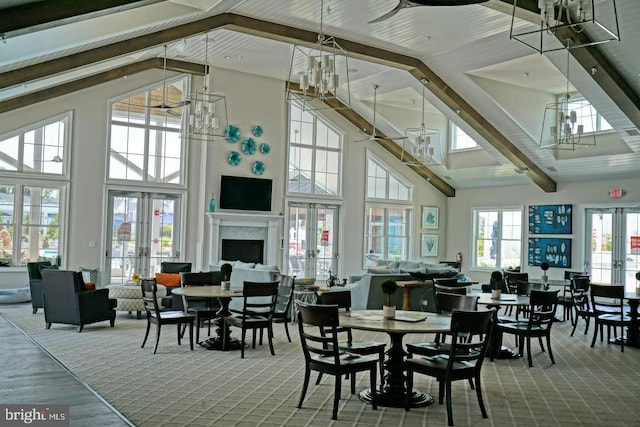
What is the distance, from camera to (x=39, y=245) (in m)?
11.0

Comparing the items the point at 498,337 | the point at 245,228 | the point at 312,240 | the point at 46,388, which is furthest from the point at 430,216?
the point at 46,388

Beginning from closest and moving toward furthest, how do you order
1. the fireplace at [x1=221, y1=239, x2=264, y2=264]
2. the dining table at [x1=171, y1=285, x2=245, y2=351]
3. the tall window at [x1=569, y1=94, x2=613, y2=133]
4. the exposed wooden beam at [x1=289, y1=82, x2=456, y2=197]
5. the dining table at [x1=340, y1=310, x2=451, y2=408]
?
the dining table at [x1=340, y1=310, x2=451, y2=408] → the dining table at [x1=171, y1=285, x2=245, y2=351] → the tall window at [x1=569, y1=94, x2=613, y2=133] → the fireplace at [x1=221, y1=239, x2=264, y2=264] → the exposed wooden beam at [x1=289, y1=82, x2=456, y2=197]

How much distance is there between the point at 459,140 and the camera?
14.7 metres

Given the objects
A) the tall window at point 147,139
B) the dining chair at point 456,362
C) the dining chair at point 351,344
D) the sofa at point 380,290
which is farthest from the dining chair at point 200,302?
the tall window at point 147,139

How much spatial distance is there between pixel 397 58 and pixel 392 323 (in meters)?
7.03

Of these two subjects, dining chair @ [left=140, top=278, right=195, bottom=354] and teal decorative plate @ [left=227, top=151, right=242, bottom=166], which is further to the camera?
teal decorative plate @ [left=227, top=151, right=242, bottom=166]

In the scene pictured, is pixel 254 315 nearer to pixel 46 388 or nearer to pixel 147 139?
pixel 46 388

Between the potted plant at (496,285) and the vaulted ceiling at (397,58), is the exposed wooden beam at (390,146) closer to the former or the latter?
the vaulted ceiling at (397,58)

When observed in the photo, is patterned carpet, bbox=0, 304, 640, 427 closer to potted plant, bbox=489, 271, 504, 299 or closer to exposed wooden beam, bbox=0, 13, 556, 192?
potted plant, bbox=489, 271, 504, 299

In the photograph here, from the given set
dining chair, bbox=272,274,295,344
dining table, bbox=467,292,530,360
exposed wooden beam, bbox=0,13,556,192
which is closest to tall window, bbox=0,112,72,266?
exposed wooden beam, bbox=0,13,556,192

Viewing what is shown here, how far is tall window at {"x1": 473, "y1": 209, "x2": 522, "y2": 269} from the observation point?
46.8ft

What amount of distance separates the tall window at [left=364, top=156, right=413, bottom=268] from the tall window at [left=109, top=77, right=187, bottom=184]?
5081 mm

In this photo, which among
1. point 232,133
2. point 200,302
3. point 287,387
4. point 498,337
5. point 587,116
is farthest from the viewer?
point 232,133

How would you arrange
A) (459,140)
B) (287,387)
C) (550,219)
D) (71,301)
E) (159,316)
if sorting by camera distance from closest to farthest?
1. (287,387)
2. (159,316)
3. (71,301)
4. (550,219)
5. (459,140)
